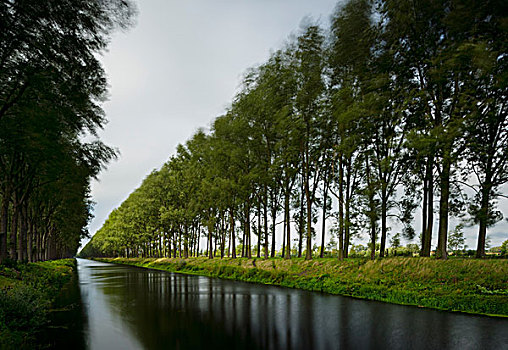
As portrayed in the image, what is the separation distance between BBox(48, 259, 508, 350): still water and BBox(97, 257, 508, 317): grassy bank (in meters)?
1.12

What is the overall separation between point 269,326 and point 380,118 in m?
16.5

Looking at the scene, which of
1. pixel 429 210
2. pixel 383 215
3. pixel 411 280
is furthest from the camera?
pixel 383 215

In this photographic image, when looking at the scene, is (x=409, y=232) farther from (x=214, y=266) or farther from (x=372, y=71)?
(x=214, y=266)

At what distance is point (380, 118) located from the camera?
21484 mm

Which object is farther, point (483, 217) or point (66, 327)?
point (483, 217)

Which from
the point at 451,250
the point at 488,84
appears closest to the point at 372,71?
the point at 488,84

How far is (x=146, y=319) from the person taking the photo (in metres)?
11.5

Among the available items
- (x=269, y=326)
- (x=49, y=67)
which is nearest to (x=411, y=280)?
(x=269, y=326)

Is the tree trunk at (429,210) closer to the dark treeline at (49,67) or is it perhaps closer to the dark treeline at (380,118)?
the dark treeline at (380,118)

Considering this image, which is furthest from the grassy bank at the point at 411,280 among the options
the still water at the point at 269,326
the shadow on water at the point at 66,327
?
the shadow on water at the point at 66,327

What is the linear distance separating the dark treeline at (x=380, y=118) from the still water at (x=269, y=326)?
22.4 ft

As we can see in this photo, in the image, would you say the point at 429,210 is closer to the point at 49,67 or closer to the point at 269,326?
the point at 269,326

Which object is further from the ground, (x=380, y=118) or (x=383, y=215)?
(x=380, y=118)

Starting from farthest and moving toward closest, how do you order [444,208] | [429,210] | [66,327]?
[429,210], [444,208], [66,327]
